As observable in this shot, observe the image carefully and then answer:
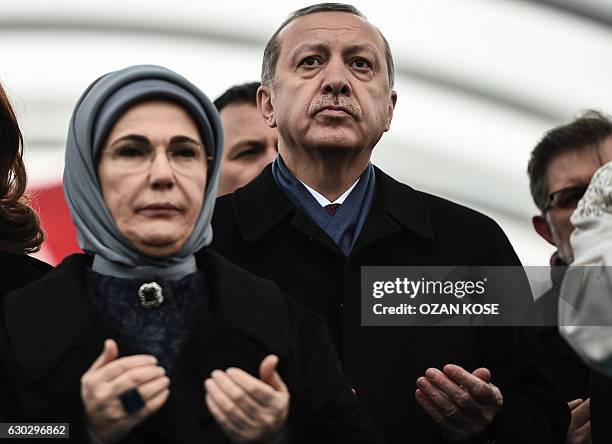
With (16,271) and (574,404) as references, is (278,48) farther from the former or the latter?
(574,404)

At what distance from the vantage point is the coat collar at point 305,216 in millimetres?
3453

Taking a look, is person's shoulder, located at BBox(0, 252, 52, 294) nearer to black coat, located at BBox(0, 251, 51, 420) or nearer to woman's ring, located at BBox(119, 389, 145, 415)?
black coat, located at BBox(0, 251, 51, 420)

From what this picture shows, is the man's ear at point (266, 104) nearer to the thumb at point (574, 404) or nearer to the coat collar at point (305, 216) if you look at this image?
the coat collar at point (305, 216)

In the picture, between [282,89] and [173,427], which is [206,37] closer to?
[282,89]

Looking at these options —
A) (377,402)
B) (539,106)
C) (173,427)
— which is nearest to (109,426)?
(173,427)

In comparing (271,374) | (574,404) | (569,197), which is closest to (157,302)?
(271,374)

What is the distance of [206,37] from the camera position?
307 inches

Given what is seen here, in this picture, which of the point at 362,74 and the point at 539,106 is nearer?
the point at 362,74

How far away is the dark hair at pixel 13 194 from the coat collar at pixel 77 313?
781mm

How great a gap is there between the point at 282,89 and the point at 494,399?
3.55ft

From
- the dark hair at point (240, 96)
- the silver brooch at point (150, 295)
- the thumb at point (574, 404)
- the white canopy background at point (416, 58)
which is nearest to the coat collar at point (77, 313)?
the silver brooch at point (150, 295)

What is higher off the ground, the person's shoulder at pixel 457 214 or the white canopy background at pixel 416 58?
the white canopy background at pixel 416 58

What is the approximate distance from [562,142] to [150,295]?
2092 mm

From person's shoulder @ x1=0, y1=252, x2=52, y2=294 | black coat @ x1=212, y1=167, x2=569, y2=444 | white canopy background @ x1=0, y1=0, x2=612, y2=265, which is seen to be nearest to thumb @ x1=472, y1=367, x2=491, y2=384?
black coat @ x1=212, y1=167, x2=569, y2=444
